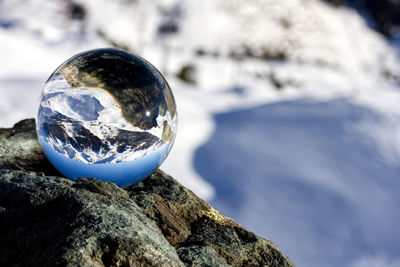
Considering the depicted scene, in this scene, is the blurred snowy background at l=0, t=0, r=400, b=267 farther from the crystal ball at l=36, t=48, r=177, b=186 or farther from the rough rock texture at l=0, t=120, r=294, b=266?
the crystal ball at l=36, t=48, r=177, b=186

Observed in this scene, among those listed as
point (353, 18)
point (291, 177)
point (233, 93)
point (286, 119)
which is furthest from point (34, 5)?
point (353, 18)

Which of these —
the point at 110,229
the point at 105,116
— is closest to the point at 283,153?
the point at 105,116

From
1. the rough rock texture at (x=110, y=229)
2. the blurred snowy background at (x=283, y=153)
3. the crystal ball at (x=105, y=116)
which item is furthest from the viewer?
the blurred snowy background at (x=283, y=153)

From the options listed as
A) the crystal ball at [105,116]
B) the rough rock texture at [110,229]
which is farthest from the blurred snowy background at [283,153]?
the crystal ball at [105,116]

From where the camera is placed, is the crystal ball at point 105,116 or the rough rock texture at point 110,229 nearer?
the rough rock texture at point 110,229

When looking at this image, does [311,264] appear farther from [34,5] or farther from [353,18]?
[353,18]

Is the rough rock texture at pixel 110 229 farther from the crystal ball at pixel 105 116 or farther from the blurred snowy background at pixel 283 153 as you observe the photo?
the blurred snowy background at pixel 283 153

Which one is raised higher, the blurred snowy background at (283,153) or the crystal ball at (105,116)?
the blurred snowy background at (283,153)
